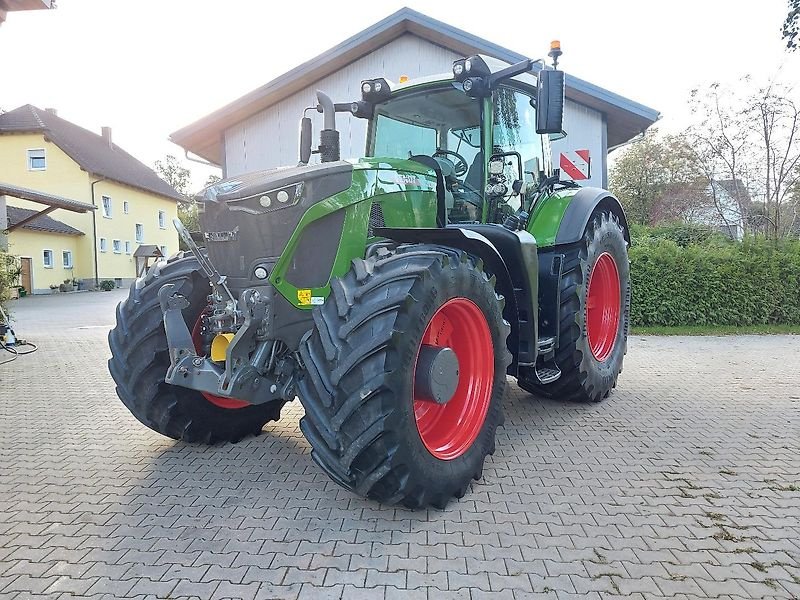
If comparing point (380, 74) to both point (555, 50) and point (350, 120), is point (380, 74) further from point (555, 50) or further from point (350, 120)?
point (555, 50)

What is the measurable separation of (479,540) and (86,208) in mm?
13996

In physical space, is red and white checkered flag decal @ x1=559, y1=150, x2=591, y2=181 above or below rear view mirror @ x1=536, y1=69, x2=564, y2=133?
above

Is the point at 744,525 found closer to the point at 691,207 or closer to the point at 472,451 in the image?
the point at 472,451

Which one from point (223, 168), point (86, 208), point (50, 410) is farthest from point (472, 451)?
point (86, 208)

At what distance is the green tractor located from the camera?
2.71m

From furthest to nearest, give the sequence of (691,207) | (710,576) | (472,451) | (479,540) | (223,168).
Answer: (691,207), (223,168), (472,451), (479,540), (710,576)

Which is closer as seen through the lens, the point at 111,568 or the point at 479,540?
the point at 111,568

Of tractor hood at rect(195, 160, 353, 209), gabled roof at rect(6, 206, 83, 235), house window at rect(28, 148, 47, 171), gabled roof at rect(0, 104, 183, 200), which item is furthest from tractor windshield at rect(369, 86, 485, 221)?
house window at rect(28, 148, 47, 171)

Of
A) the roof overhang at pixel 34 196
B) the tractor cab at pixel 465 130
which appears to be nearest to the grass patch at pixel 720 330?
the tractor cab at pixel 465 130

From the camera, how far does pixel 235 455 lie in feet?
12.9

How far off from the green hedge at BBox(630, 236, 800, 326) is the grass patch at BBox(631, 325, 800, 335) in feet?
0.44

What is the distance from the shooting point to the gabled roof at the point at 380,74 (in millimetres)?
10523

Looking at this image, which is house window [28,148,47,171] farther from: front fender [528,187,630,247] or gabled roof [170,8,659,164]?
front fender [528,187,630,247]

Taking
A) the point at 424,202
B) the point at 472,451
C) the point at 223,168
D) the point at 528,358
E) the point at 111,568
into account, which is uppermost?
the point at 223,168
